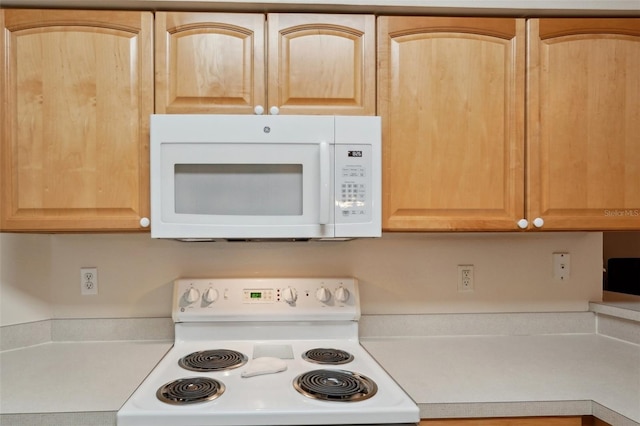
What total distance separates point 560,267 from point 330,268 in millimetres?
984

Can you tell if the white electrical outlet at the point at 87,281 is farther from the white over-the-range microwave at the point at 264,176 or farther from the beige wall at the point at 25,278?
the white over-the-range microwave at the point at 264,176

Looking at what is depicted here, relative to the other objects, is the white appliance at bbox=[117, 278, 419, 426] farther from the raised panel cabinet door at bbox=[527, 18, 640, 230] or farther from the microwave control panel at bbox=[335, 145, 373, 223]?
the raised panel cabinet door at bbox=[527, 18, 640, 230]

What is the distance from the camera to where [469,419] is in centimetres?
120

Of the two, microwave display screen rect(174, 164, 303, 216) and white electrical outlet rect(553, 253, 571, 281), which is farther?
white electrical outlet rect(553, 253, 571, 281)

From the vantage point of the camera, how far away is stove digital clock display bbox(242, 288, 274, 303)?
169 centimetres

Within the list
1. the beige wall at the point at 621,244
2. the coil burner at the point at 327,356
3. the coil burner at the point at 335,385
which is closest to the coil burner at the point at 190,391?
the coil burner at the point at 335,385

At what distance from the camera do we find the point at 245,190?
55.9 inches

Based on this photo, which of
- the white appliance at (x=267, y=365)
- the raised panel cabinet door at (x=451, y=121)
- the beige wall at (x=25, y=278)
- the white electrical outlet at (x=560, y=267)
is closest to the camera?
the white appliance at (x=267, y=365)

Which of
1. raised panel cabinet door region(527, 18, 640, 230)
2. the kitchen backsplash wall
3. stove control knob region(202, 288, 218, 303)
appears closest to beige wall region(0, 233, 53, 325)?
the kitchen backsplash wall

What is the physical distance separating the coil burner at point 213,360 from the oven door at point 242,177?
1.33ft

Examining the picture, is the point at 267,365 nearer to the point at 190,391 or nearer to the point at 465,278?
the point at 190,391

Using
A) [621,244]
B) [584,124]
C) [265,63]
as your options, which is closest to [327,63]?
[265,63]

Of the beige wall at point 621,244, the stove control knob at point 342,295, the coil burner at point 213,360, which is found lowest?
the coil burner at point 213,360

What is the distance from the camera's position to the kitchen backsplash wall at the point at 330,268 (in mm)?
1731
